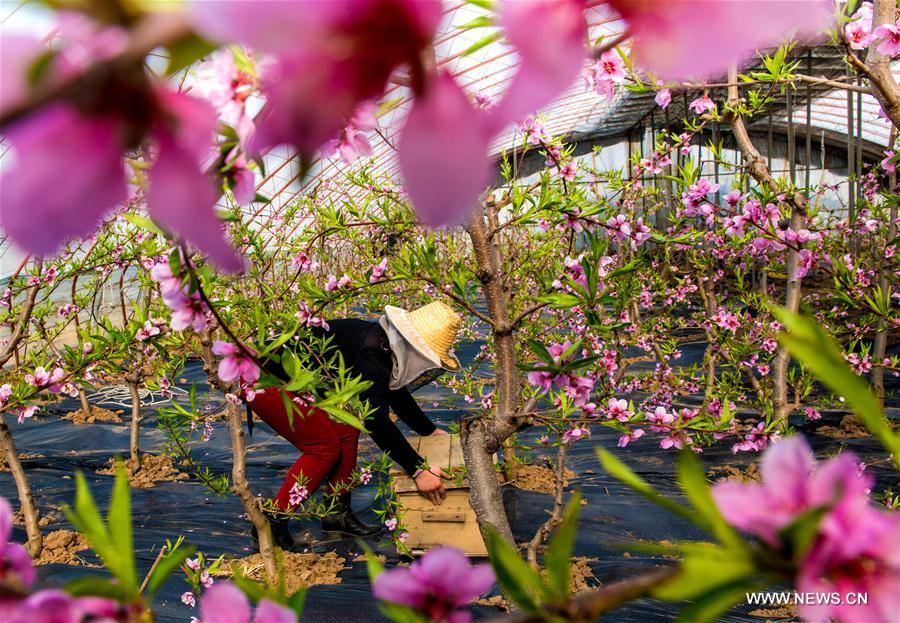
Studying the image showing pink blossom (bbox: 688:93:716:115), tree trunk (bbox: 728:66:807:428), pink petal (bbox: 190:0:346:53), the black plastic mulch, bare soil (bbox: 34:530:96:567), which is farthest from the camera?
bare soil (bbox: 34:530:96:567)

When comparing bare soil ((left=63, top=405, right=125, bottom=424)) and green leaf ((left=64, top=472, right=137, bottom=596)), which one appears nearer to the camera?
green leaf ((left=64, top=472, right=137, bottom=596))

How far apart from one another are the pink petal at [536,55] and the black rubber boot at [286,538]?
3.49 meters

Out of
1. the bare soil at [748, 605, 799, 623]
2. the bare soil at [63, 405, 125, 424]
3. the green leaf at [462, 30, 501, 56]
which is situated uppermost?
the bare soil at [63, 405, 125, 424]

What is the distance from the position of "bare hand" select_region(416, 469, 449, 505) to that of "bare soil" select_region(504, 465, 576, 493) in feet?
2.53

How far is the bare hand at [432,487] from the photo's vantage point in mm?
3338

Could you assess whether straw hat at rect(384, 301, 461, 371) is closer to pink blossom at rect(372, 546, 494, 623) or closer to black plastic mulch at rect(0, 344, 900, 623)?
black plastic mulch at rect(0, 344, 900, 623)

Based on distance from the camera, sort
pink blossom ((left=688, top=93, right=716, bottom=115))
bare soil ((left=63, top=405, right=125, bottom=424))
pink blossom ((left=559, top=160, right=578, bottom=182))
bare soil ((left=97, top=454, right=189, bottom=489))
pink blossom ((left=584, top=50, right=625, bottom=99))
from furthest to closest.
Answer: bare soil ((left=63, top=405, right=125, bottom=424)) → bare soil ((left=97, top=454, right=189, bottom=489)) → pink blossom ((left=688, top=93, right=716, bottom=115)) → pink blossom ((left=559, top=160, right=578, bottom=182)) → pink blossom ((left=584, top=50, right=625, bottom=99))

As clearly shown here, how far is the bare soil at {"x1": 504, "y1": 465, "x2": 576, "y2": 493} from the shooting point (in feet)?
13.6

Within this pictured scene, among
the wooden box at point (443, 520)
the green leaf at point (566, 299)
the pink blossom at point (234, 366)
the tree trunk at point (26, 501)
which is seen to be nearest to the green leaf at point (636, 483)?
the pink blossom at point (234, 366)

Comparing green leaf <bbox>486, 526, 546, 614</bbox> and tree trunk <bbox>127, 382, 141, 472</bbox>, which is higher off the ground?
tree trunk <bbox>127, 382, 141, 472</bbox>

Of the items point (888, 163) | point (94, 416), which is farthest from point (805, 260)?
point (94, 416)

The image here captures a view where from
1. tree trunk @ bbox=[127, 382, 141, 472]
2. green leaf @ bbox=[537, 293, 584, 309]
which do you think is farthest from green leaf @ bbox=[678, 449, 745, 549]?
tree trunk @ bbox=[127, 382, 141, 472]

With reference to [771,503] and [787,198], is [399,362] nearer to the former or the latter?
[787,198]

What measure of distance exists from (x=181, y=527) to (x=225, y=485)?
1.08 meters
